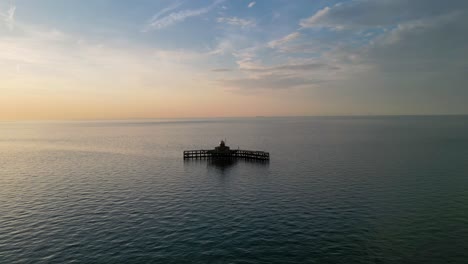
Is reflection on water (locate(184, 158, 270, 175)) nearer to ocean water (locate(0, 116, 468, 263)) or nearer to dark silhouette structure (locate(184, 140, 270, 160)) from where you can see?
dark silhouette structure (locate(184, 140, 270, 160))

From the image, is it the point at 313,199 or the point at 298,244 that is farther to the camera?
the point at 313,199

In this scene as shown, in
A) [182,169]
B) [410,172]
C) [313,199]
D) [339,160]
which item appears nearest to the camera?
→ [313,199]

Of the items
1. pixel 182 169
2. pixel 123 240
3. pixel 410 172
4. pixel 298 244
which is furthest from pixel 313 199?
pixel 182 169

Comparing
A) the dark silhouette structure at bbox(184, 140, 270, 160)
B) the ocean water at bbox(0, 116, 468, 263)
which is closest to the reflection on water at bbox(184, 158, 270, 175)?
the dark silhouette structure at bbox(184, 140, 270, 160)

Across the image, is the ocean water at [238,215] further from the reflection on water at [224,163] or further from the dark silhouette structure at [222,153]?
the dark silhouette structure at [222,153]

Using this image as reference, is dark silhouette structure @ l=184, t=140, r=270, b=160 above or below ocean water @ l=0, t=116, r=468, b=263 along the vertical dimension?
above

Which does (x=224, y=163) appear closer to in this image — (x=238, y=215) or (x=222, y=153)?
(x=222, y=153)

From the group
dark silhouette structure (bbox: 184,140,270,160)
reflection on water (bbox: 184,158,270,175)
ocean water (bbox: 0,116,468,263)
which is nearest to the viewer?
ocean water (bbox: 0,116,468,263)

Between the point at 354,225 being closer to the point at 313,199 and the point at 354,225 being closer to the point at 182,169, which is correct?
the point at 313,199

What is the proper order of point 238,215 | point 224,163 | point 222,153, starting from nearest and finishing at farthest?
1. point 238,215
2. point 224,163
3. point 222,153

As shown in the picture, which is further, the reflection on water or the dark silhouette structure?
the dark silhouette structure

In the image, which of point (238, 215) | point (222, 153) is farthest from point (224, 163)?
point (238, 215)
